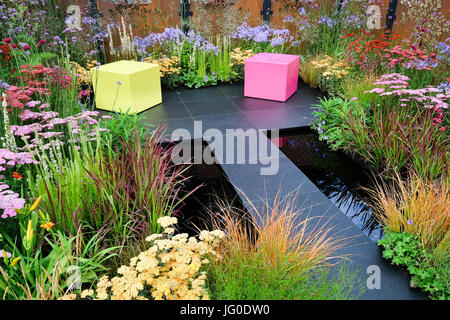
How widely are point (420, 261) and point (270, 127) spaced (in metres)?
2.59

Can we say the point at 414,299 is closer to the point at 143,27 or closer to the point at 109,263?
the point at 109,263

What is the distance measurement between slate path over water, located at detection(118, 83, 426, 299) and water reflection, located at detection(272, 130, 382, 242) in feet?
0.51

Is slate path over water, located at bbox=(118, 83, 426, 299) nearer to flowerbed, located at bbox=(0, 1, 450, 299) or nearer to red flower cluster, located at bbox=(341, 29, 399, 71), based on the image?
flowerbed, located at bbox=(0, 1, 450, 299)

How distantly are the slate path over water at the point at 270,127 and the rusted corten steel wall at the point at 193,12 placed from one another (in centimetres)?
148

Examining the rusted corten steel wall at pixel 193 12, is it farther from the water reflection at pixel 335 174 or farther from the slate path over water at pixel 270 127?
the water reflection at pixel 335 174

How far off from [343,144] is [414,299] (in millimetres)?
2123

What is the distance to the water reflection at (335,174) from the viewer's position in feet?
9.79

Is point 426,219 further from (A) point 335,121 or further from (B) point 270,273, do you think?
(A) point 335,121

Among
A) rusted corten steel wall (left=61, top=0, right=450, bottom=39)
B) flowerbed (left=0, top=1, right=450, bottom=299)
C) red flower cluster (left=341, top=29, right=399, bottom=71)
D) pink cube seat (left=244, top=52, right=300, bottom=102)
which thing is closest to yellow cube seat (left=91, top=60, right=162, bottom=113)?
flowerbed (left=0, top=1, right=450, bottom=299)

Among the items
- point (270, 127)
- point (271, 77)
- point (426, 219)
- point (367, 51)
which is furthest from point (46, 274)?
point (367, 51)

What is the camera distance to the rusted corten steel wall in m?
6.50

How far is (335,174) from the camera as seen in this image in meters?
3.58

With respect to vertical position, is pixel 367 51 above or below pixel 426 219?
above

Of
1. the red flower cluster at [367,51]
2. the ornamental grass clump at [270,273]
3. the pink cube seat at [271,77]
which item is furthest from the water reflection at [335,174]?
the red flower cluster at [367,51]
